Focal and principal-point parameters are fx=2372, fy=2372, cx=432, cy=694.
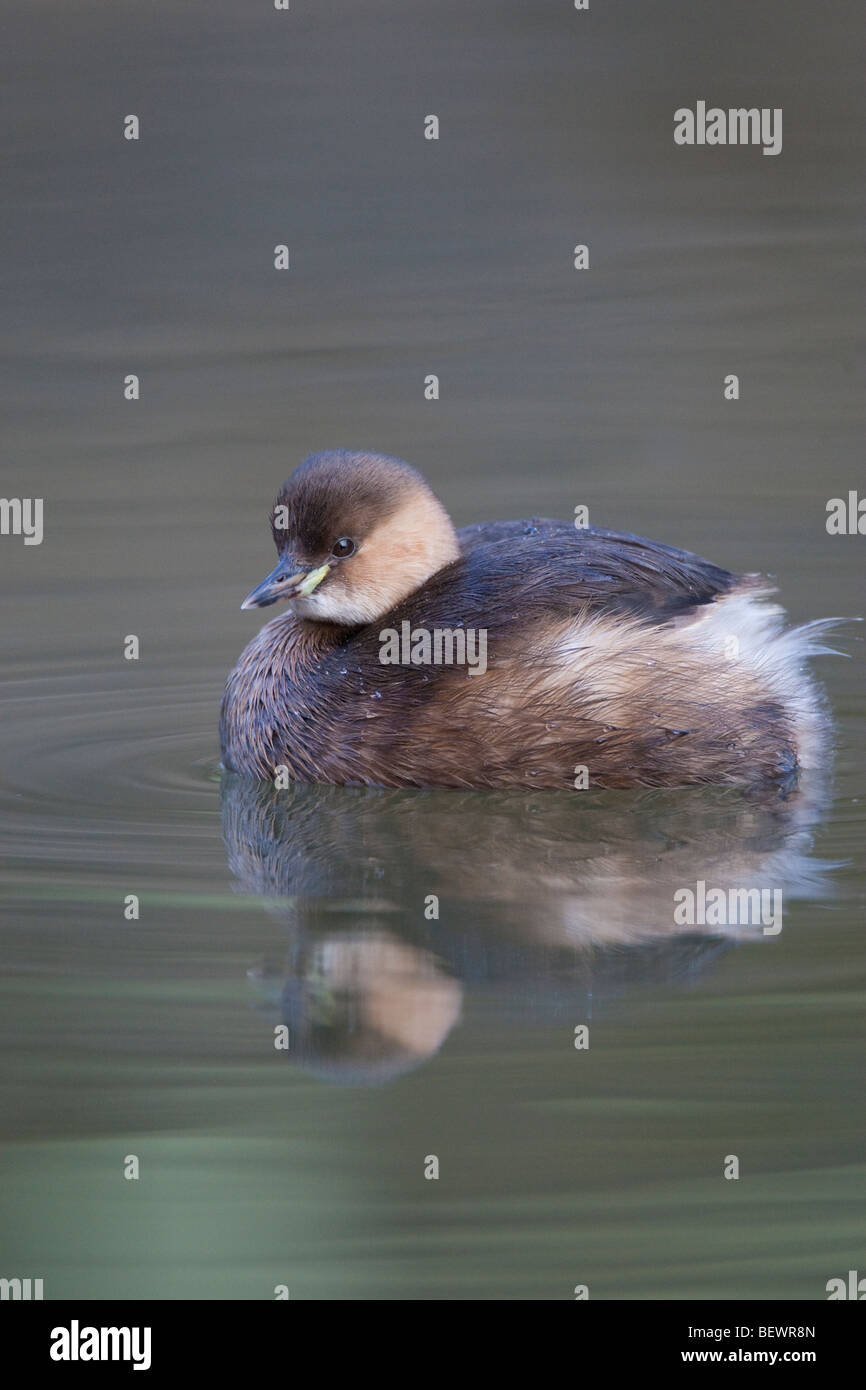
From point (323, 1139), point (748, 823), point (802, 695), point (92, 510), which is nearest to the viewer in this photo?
point (323, 1139)

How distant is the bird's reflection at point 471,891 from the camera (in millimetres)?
4840

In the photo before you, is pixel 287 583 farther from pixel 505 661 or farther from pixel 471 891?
pixel 471 891

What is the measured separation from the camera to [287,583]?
20.4 ft

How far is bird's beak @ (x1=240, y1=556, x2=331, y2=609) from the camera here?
Result: 20.2 feet

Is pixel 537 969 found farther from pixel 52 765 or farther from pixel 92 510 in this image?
pixel 92 510

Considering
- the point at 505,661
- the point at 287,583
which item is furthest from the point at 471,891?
the point at 287,583

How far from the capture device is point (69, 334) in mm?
10984

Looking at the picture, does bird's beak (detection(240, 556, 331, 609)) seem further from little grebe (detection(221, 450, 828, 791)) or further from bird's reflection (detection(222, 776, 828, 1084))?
bird's reflection (detection(222, 776, 828, 1084))

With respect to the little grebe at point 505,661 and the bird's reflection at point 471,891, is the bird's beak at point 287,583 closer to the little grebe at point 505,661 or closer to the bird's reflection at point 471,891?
the little grebe at point 505,661

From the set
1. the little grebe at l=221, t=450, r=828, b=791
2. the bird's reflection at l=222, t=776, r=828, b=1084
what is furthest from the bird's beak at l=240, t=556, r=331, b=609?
the bird's reflection at l=222, t=776, r=828, b=1084

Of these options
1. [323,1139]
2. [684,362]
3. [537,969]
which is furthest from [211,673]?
[684,362]

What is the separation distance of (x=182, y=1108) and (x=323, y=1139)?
0.98ft

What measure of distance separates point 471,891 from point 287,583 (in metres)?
1.15

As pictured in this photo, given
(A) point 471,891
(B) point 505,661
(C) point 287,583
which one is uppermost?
(C) point 287,583
